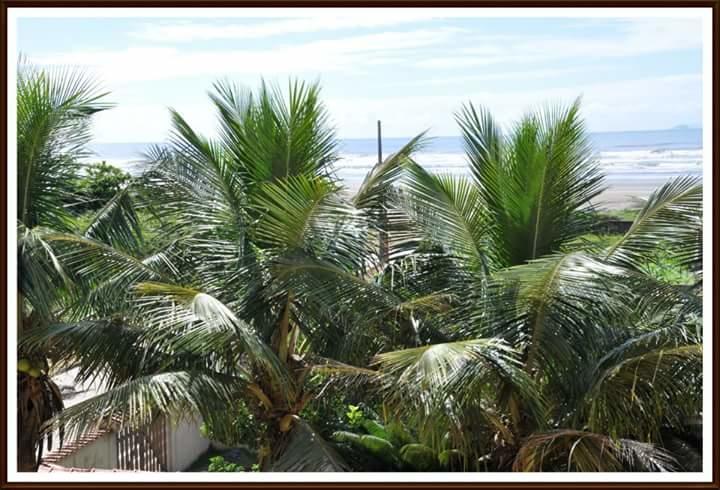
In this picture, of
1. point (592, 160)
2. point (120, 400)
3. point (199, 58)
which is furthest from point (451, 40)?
point (120, 400)

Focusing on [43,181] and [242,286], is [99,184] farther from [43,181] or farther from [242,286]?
[242,286]

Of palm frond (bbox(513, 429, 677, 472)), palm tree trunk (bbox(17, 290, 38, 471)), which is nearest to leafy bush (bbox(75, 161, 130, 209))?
palm tree trunk (bbox(17, 290, 38, 471))

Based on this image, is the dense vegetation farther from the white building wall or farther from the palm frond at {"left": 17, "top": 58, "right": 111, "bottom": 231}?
the white building wall

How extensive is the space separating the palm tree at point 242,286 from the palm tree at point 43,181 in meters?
0.25

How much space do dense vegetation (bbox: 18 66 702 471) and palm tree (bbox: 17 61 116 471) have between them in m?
0.02

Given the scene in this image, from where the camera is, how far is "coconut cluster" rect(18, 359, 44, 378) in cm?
601

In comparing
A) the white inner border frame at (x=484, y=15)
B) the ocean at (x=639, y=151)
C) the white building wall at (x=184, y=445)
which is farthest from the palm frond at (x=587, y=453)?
the ocean at (x=639, y=151)

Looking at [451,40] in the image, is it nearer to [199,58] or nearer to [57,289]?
[199,58]

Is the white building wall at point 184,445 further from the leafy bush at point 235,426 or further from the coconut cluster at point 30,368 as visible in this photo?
the coconut cluster at point 30,368

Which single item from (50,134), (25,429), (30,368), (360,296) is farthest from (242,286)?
(25,429)

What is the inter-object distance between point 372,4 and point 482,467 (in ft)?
10.5

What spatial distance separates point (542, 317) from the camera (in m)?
5.44

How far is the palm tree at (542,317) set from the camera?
5094mm

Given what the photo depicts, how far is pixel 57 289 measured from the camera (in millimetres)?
5984
